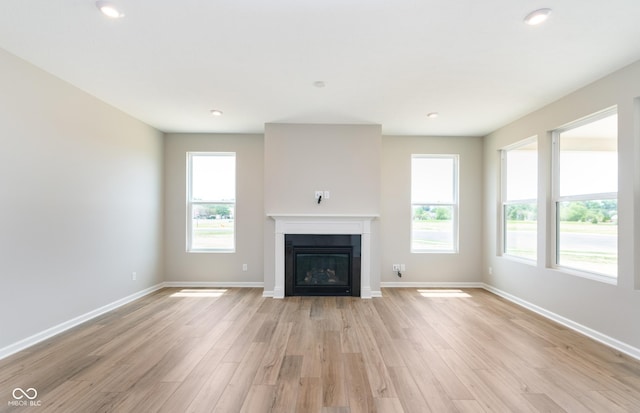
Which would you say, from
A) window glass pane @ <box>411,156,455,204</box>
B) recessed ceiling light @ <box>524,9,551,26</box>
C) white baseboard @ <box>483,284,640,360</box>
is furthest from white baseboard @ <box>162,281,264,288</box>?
recessed ceiling light @ <box>524,9,551,26</box>

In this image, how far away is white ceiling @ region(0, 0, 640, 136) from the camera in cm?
200

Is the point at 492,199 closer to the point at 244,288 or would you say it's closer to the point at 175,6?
the point at 244,288

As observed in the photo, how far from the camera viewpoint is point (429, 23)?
2.13m

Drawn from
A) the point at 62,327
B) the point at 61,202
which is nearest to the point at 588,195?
the point at 61,202

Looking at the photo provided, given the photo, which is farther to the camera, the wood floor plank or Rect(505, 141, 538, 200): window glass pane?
Rect(505, 141, 538, 200): window glass pane

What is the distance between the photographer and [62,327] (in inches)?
122

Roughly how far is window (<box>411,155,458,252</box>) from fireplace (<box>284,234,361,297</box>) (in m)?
1.31

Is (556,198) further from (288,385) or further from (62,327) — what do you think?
(62,327)

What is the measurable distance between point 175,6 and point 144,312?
344 centimetres

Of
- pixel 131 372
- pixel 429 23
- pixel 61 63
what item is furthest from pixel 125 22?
pixel 131 372

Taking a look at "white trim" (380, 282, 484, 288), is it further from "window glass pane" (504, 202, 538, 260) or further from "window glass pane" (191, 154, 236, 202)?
"window glass pane" (191, 154, 236, 202)

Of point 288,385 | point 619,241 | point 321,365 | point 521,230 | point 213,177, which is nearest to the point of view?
point 288,385

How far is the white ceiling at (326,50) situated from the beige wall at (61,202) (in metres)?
0.32

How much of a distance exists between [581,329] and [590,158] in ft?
6.02
